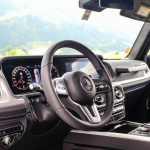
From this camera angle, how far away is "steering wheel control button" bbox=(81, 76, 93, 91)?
4.09 ft

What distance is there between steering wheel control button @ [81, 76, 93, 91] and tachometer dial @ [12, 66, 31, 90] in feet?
1.87

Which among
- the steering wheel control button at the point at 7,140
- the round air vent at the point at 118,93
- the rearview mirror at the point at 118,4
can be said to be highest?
the rearview mirror at the point at 118,4

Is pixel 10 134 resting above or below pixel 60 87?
below

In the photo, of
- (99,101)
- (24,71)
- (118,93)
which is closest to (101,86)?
(99,101)

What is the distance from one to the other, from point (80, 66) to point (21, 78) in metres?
0.65

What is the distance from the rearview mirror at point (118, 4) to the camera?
156cm

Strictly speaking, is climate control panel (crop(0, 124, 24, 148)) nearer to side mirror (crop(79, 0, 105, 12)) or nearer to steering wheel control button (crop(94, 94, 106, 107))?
steering wheel control button (crop(94, 94, 106, 107))

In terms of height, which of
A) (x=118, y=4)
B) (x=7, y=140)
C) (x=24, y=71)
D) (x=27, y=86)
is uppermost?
(x=118, y=4)

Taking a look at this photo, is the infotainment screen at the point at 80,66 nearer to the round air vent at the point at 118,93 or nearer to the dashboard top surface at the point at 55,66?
the dashboard top surface at the point at 55,66

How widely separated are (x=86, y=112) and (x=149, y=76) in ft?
6.68

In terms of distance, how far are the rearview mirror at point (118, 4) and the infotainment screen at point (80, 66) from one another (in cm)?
64

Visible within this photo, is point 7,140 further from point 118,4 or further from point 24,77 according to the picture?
point 118,4

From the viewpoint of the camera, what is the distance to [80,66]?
2156 mm

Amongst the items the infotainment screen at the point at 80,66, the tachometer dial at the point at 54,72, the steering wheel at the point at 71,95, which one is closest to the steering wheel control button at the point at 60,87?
the steering wheel at the point at 71,95
